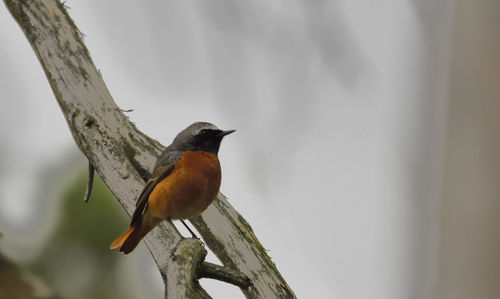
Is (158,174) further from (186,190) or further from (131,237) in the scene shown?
(131,237)

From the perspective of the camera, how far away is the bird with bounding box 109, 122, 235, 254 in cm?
421

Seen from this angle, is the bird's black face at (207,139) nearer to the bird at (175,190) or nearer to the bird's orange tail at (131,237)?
the bird at (175,190)

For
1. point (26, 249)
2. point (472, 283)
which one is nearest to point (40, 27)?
point (26, 249)

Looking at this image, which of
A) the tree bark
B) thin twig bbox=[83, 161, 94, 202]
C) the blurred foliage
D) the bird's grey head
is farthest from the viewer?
the blurred foliage

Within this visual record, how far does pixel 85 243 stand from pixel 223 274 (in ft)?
6.44

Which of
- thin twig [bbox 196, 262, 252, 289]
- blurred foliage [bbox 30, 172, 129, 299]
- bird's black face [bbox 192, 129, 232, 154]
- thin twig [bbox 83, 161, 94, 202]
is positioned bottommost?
blurred foliage [bbox 30, 172, 129, 299]

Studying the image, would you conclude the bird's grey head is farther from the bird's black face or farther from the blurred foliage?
the blurred foliage

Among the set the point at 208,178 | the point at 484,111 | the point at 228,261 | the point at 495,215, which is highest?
the point at 484,111

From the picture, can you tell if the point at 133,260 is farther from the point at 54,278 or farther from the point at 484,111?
the point at 484,111

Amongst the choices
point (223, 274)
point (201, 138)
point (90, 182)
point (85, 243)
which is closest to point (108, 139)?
point (90, 182)

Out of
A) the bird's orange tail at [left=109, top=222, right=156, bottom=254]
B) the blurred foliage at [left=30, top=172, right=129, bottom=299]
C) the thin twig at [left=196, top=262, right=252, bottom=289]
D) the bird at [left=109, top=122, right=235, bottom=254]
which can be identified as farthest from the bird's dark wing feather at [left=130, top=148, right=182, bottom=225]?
the thin twig at [left=196, top=262, right=252, bottom=289]

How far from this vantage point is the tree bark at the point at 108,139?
413 centimetres

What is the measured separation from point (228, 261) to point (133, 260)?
5.71ft

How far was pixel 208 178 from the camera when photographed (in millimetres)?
4273
